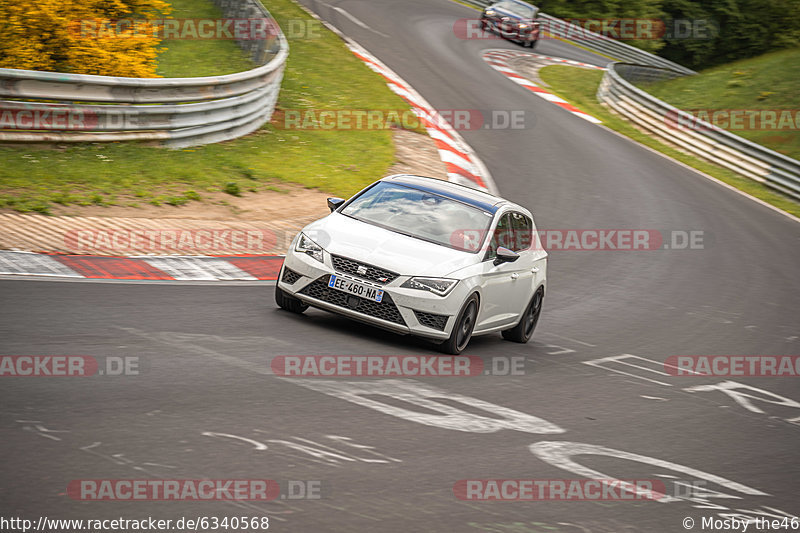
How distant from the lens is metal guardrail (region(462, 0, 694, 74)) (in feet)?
140

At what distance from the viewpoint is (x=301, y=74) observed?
2480 cm

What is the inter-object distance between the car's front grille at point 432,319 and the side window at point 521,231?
6.46 ft

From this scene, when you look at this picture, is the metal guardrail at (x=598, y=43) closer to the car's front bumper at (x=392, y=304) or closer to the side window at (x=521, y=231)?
the side window at (x=521, y=231)

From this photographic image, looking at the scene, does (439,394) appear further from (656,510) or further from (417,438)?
(656,510)

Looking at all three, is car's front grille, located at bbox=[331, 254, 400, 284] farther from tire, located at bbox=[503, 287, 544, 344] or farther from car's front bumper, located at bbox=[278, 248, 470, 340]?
tire, located at bbox=[503, 287, 544, 344]

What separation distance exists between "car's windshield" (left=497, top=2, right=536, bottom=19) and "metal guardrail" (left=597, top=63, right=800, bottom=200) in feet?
17.9

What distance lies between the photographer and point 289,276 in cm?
948

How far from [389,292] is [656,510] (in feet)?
11.6

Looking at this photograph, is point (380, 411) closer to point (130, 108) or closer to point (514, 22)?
point (130, 108)

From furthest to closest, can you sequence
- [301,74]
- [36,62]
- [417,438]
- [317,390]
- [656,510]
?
1. [301,74]
2. [36,62]
3. [317,390]
4. [417,438]
5. [656,510]

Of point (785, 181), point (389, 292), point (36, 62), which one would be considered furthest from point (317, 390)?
point (785, 181)

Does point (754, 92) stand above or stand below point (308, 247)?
below

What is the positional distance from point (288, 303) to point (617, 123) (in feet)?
72.7

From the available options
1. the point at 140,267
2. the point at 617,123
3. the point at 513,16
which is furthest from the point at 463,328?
the point at 513,16
